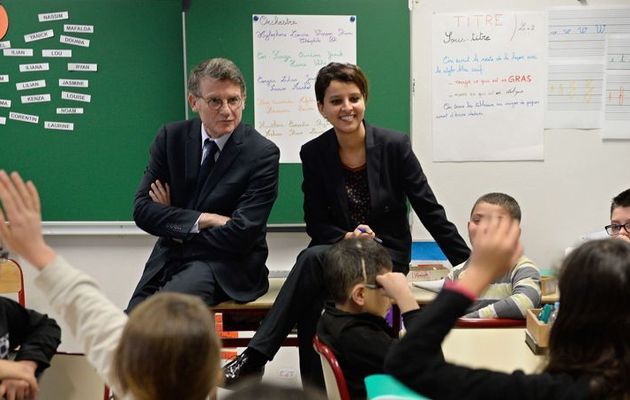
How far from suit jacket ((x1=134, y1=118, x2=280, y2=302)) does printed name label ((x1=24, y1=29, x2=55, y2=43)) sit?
4.12 feet

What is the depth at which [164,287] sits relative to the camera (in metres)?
3.30

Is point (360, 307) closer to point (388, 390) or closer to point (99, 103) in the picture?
point (388, 390)

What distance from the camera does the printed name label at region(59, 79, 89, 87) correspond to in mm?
4324

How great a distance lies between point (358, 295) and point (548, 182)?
97.0 inches

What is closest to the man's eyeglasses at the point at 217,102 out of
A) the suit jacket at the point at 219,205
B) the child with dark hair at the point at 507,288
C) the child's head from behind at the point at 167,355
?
the suit jacket at the point at 219,205

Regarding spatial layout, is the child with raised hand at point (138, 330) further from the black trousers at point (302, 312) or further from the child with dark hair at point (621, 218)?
the child with dark hair at point (621, 218)

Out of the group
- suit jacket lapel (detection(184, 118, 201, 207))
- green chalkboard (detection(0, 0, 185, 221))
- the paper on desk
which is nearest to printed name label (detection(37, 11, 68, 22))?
green chalkboard (detection(0, 0, 185, 221))

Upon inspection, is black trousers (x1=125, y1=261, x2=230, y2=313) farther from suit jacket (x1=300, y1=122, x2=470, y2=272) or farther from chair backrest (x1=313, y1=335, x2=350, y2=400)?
chair backrest (x1=313, y1=335, x2=350, y2=400)

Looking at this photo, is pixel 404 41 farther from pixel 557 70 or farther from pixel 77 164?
pixel 77 164

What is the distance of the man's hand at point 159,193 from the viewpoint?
137 inches

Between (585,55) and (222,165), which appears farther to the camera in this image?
(585,55)

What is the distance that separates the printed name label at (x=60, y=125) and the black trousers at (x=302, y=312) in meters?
1.87

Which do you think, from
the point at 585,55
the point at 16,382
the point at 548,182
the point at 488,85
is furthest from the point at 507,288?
the point at 16,382

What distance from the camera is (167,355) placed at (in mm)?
1274
